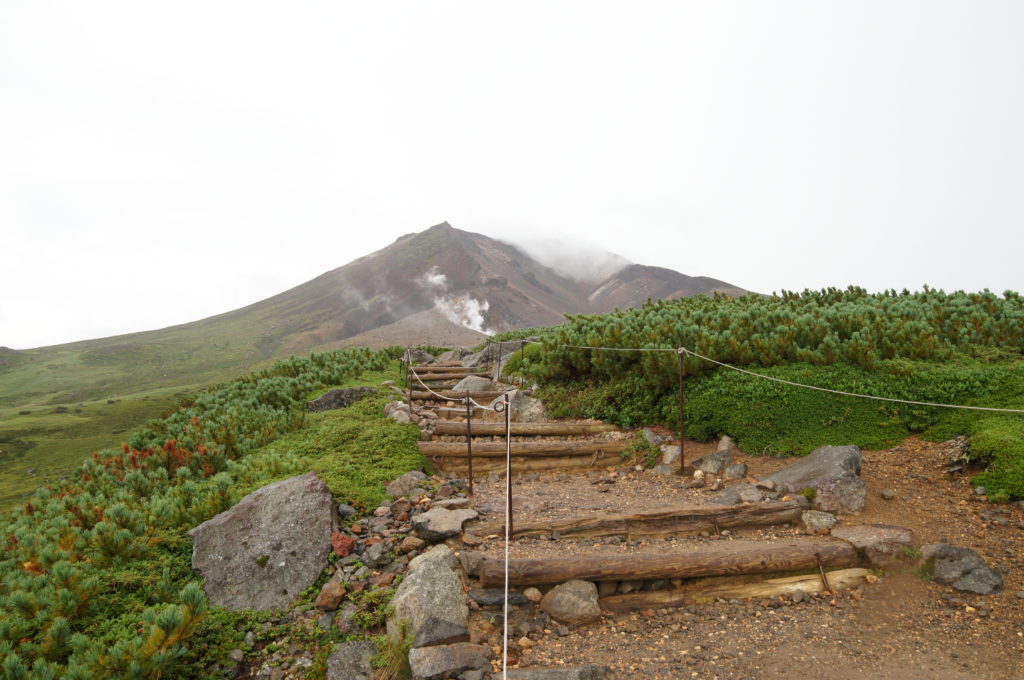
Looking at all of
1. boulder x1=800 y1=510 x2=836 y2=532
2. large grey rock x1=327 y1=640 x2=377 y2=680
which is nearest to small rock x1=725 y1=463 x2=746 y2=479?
boulder x1=800 y1=510 x2=836 y2=532

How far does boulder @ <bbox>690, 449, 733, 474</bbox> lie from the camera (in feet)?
24.5

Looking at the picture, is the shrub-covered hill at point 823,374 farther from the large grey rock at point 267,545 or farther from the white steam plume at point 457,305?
the white steam plume at point 457,305

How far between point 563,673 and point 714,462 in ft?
16.1

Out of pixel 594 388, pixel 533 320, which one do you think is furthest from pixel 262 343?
pixel 594 388

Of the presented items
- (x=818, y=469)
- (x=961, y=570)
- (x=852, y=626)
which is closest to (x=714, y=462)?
(x=818, y=469)

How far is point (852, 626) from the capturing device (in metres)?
4.26

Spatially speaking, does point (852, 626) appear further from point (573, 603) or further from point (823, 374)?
point (823, 374)

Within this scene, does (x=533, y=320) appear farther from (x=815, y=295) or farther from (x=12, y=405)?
(x=815, y=295)

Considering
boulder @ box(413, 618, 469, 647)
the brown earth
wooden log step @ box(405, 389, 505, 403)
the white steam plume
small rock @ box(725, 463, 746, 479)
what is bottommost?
the brown earth

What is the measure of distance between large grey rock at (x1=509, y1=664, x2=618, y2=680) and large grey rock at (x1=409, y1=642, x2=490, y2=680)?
308mm

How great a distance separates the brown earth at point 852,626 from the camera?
12.4 feet

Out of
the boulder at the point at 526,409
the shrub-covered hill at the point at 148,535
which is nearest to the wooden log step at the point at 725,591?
the shrub-covered hill at the point at 148,535

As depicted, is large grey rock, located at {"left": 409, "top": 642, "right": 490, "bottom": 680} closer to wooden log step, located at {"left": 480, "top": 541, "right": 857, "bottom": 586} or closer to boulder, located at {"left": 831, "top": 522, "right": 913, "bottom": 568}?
wooden log step, located at {"left": 480, "top": 541, "right": 857, "bottom": 586}

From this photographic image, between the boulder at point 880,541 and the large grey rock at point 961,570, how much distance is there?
200mm
